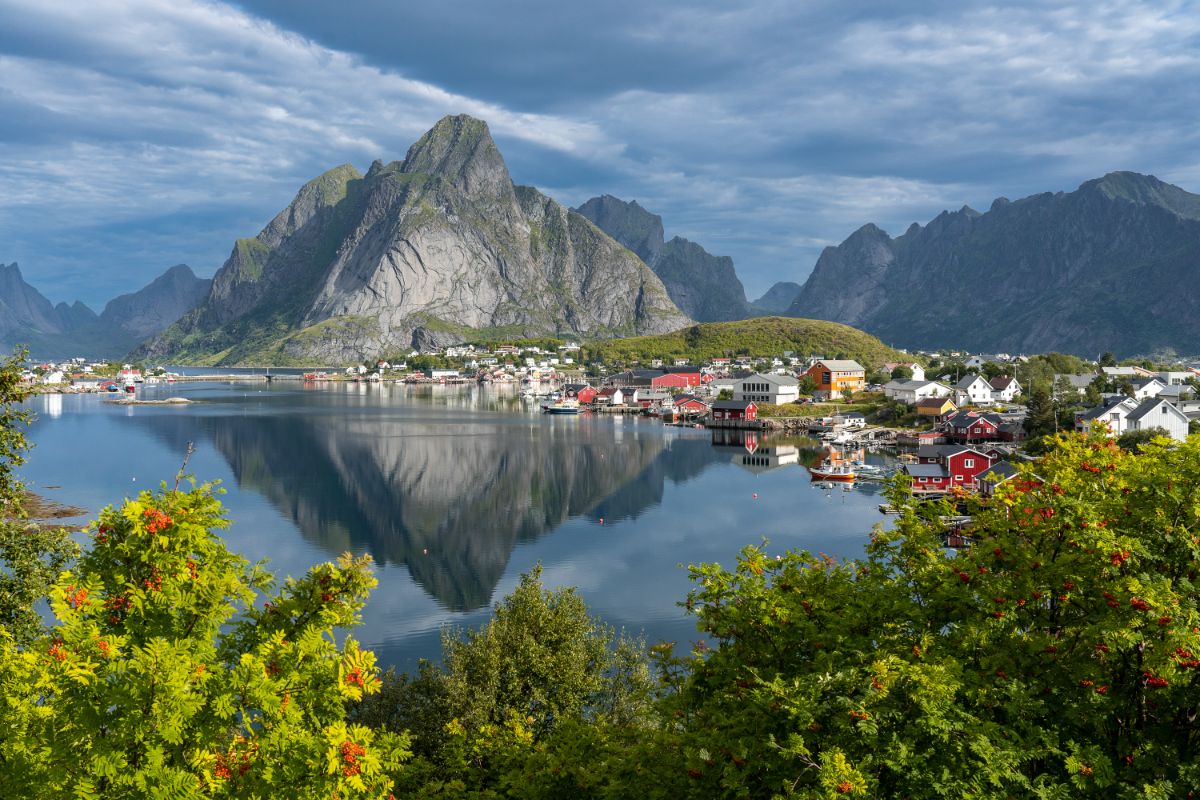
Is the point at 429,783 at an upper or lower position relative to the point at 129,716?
lower

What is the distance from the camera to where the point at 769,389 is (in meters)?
94.1

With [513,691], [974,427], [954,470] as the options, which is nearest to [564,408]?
[974,427]

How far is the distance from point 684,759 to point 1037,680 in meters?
3.55

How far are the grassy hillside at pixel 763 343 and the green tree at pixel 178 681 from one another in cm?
14126

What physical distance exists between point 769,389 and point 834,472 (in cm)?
4117

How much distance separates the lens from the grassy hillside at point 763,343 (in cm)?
14925

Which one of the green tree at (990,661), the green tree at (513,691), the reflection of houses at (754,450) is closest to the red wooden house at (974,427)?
the reflection of houses at (754,450)

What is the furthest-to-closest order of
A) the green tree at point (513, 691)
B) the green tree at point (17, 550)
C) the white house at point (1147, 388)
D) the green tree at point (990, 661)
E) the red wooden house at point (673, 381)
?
the red wooden house at point (673, 381)
the white house at point (1147, 388)
the green tree at point (513, 691)
the green tree at point (17, 550)
the green tree at point (990, 661)

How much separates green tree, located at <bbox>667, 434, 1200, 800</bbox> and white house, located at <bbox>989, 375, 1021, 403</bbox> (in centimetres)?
8899

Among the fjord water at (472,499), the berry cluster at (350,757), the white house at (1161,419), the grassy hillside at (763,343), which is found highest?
the grassy hillside at (763,343)

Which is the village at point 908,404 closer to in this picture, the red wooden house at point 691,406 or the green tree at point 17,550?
the red wooden house at point 691,406

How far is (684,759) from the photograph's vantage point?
8008mm

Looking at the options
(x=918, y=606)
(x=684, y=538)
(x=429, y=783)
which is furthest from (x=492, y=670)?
(x=684, y=538)

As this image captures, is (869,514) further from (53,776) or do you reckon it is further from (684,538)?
(53,776)
